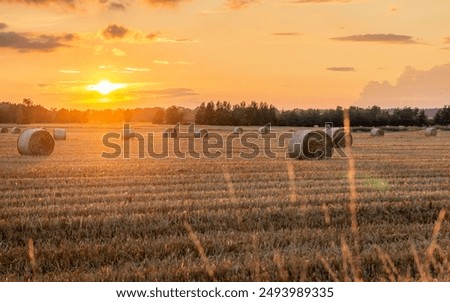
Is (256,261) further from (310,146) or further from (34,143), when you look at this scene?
(34,143)

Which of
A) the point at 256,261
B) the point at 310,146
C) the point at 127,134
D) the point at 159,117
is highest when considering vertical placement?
the point at 159,117

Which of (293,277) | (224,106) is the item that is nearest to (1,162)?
(293,277)

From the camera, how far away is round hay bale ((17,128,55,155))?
80.0ft

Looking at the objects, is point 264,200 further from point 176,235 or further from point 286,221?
point 176,235

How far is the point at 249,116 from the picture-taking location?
79.3m

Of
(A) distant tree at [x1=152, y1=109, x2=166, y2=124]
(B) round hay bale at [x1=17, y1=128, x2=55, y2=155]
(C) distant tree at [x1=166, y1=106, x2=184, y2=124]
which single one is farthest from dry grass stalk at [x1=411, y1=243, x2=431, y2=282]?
(A) distant tree at [x1=152, y1=109, x2=166, y2=124]

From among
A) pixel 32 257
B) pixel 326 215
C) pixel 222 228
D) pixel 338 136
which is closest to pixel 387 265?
pixel 222 228

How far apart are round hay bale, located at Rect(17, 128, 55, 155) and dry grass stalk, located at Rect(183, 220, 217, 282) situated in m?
16.5

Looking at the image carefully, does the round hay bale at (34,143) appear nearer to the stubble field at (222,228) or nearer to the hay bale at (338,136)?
the stubble field at (222,228)

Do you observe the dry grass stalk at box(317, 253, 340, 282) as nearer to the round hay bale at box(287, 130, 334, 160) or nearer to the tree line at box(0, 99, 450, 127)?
the round hay bale at box(287, 130, 334, 160)

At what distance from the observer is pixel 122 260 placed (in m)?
7.29

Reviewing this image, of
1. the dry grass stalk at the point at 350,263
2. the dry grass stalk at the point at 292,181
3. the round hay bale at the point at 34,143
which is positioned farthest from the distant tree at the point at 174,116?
the dry grass stalk at the point at 350,263

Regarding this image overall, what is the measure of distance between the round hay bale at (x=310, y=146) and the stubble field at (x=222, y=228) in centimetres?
624

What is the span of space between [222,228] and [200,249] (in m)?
1.50
